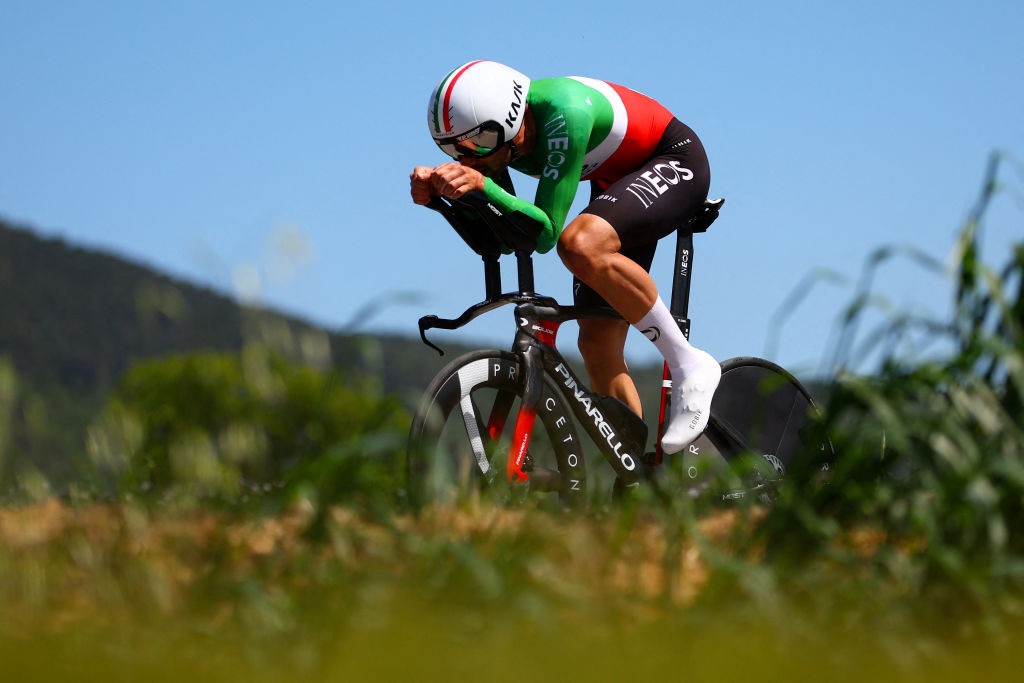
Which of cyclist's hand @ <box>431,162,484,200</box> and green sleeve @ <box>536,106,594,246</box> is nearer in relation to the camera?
cyclist's hand @ <box>431,162,484,200</box>

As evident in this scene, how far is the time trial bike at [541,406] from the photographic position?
14.5 ft

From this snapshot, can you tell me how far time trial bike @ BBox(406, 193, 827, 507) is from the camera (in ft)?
14.5

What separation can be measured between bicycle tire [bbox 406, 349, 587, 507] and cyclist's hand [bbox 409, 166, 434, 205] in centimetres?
77

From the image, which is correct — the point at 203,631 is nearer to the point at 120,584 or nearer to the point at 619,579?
the point at 120,584

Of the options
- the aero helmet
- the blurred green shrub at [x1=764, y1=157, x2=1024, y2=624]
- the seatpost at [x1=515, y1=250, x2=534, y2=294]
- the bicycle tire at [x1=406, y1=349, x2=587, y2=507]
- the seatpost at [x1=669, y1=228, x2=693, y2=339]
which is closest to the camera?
the blurred green shrub at [x1=764, y1=157, x2=1024, y2=624]

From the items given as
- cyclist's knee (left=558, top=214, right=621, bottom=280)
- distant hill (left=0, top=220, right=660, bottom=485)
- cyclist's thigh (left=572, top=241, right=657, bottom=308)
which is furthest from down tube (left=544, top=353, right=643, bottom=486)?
distant hill (left=0, top=220, right=660, bottom=485)

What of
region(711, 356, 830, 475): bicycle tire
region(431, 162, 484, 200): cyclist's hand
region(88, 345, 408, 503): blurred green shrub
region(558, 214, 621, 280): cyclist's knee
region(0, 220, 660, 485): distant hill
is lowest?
region(0, 220, 660, 485): distant hill

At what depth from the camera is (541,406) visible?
488 cm

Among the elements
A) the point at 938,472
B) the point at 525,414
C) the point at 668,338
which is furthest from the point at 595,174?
the point at 938,472

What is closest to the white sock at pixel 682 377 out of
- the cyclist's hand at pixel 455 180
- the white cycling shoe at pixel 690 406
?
the white cycling shoe at pixel 690 406

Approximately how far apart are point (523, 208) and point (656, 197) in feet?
2.87

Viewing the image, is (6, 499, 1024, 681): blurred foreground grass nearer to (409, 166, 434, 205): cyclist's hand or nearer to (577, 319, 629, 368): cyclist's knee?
(409, 166, 434, 205): cyclist's hand

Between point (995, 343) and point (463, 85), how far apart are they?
2766 millimetres

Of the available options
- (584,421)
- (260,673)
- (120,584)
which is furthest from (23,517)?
(584,421)
